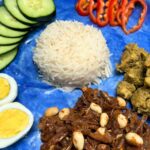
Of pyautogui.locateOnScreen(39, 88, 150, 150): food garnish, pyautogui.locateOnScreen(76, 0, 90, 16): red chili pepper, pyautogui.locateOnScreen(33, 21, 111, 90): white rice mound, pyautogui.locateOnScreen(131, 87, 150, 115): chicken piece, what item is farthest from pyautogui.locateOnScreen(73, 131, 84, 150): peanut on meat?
pyautogui.locateOnScreen(76, 0, 90, 16): red chili pepper

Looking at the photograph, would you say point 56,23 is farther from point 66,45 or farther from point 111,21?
point 111,21

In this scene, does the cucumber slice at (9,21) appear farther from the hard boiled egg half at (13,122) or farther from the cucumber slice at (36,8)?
the hard boiled egg half at (13,122)

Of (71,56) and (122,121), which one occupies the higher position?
(71,56)

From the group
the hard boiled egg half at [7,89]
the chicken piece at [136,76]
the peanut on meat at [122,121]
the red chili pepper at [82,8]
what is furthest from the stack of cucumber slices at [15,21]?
the peanut on meat at [122,121]

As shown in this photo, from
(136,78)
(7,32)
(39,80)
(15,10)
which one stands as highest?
(15,10)

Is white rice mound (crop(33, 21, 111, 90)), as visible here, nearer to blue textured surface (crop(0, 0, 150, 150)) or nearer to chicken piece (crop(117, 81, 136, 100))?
blue textured surface (crop(0, 0, 150, 150))

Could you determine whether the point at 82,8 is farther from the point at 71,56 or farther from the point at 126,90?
the point at 126,90

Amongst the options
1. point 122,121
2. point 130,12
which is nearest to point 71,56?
point 122,121

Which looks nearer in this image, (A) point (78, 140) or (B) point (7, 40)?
(A) point (78, 140)
